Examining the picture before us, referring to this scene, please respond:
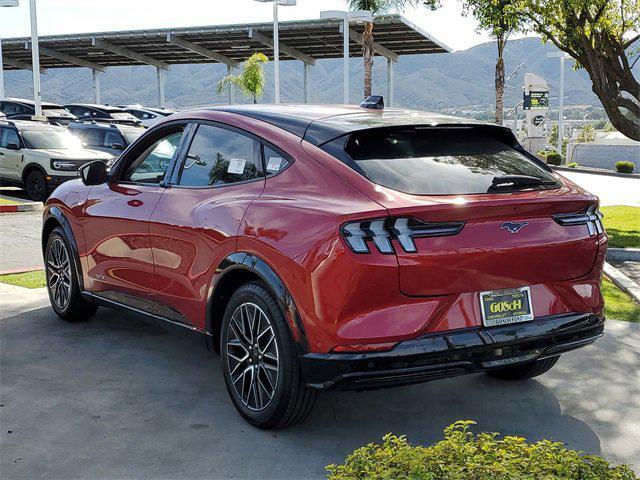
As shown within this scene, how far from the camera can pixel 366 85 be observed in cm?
3978

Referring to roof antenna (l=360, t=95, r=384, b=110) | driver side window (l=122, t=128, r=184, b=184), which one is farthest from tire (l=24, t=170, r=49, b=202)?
roof antenna (l=360, t=95, r=384, b=110)

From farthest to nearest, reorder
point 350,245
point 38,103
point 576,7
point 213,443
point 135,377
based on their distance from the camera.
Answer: point 38,103 < point 576,7 < point 135,377 < point 213,443 < point 350,245

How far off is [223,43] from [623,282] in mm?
45249

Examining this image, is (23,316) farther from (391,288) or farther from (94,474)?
(391,288)

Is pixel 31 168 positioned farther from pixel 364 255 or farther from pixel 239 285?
pixel 364 255

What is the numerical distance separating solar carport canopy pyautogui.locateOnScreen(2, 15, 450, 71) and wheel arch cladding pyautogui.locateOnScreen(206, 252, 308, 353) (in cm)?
3764

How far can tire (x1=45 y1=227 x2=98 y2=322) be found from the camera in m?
6.35

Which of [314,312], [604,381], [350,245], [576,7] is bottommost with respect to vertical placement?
[604,381]

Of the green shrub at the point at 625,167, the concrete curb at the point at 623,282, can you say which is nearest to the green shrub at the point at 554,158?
the green shrub at the point at 625,167

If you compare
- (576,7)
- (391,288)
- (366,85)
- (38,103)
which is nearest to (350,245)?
(391,288)

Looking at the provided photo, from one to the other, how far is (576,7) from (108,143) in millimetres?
12701

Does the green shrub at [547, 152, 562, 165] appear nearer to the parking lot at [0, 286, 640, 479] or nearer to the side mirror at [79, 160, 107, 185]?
the parking lot at [0, 286, 640, 479]

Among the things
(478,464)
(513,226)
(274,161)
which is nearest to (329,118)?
(274,161)

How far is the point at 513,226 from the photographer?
4.01m
